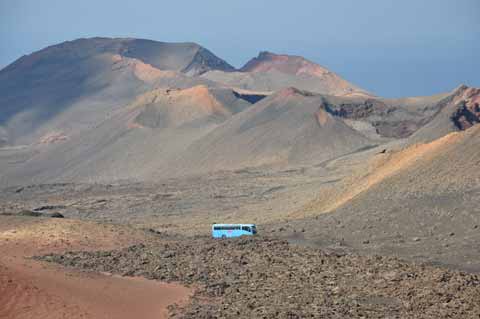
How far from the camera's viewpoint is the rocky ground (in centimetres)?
2911

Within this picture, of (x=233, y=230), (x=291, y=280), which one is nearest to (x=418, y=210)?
(x=233, y=230)

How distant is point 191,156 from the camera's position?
122 m

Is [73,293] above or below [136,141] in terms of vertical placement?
below

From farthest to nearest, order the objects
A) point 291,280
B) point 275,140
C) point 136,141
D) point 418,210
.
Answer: point 136,141 < point 275,140 < point 418,210 < point 291,280

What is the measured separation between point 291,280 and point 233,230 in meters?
18.7

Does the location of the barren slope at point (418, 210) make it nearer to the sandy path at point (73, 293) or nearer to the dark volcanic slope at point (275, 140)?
the sandy path at point (73, 293)

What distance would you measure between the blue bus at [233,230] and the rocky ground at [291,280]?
834cm

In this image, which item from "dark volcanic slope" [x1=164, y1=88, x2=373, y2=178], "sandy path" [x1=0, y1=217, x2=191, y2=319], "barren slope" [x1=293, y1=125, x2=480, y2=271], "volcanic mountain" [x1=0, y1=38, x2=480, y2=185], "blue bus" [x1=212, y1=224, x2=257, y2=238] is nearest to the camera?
"sandy path" [x1=0, y1=217, x2=191, y2=319]

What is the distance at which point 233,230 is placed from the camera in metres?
52.8

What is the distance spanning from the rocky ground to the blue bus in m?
8.34

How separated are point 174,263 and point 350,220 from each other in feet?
54.0

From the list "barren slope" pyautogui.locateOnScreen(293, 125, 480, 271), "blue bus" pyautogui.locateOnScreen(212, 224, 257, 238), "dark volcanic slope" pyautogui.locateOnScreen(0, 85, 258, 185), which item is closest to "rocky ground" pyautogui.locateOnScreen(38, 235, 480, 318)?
"barren slope" pyautogui.locateOnScreen(293, 125, 480, 271)

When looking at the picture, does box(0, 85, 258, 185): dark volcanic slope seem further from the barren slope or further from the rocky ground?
the rocky ground

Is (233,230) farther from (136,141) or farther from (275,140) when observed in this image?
(136,141)
